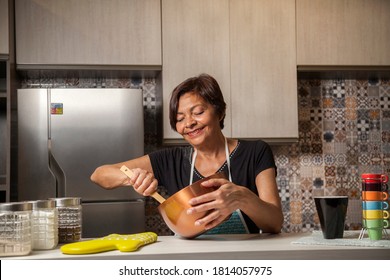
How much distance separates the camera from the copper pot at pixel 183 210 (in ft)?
4.36

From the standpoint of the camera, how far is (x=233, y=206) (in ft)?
4.66

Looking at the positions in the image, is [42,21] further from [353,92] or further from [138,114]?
[353,92]

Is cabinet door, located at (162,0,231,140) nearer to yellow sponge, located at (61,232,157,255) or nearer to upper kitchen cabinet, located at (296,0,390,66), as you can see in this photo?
upper kitchen cabinet, located at (296,0,390,66)

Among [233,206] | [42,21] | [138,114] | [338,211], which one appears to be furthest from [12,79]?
[338,211]

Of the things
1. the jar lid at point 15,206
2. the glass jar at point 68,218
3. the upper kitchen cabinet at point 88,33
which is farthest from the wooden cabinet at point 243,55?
the jar lid at point 15,206

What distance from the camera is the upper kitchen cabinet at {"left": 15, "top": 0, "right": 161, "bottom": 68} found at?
9.43 feet

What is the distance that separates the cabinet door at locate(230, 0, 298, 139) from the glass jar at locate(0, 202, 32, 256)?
6.39 ft

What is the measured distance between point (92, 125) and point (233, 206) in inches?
61.9

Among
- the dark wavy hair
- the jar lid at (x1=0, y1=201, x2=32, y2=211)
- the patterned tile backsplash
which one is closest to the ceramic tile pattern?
the patterned tile backsplash

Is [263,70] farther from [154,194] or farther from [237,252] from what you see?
[237,252]

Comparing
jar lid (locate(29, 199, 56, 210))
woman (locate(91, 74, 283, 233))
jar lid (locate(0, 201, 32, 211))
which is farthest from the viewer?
woman (locate(91, 74, 283, 233))

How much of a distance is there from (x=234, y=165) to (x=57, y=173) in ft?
3.87

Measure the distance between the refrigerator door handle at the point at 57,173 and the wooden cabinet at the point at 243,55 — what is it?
0.70m

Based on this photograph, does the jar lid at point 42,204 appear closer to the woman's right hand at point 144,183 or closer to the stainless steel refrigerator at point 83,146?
the woman's right hand at point 144,183
